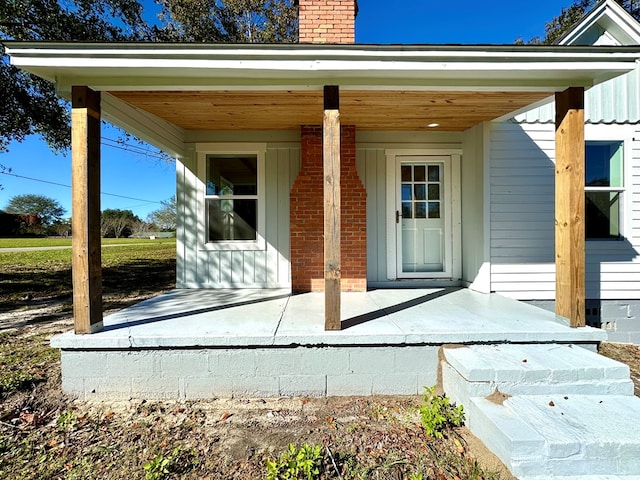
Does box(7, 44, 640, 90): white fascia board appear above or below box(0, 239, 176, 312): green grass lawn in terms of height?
above

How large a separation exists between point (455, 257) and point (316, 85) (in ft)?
11.6

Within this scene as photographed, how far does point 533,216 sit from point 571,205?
77.7 inches

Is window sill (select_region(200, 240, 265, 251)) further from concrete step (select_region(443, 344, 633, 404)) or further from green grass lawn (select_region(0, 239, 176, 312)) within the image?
concrete step (select_region(443, 344, 633, 404))

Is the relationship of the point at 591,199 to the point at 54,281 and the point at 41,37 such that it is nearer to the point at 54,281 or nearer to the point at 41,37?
the point at 41,37

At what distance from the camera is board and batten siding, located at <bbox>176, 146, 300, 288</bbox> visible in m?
5.42

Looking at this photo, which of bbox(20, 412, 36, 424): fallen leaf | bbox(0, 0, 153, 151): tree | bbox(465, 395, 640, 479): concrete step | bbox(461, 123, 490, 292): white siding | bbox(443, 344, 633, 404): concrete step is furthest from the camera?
bbox(0, 0, 153, 151): tree

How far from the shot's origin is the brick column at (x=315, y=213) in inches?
198

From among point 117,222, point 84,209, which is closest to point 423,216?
point 84,209

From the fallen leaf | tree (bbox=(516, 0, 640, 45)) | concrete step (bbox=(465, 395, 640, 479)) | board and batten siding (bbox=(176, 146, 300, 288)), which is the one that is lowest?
the fallen leaf

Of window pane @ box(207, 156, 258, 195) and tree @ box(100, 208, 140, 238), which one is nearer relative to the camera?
window pane @ box(207, 156, 258, 195)

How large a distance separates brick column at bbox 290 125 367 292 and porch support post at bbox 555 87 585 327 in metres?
2.39

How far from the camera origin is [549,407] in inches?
95.2

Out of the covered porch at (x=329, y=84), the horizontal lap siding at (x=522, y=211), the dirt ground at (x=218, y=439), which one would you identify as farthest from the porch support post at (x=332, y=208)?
the horizontal lap siding at (x=522, y=211)

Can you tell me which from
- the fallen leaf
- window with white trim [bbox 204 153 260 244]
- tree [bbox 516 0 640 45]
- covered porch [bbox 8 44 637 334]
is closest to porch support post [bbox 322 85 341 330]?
covered porch [bbox 8 44 637 334]
